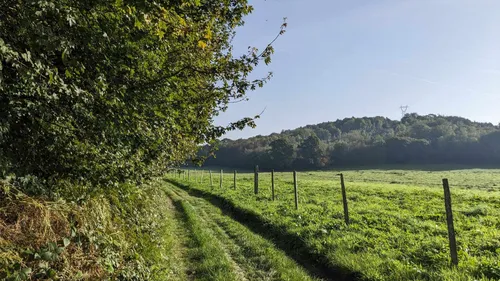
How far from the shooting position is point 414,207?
48.1 feet

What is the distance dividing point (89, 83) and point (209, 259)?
18.1 ft

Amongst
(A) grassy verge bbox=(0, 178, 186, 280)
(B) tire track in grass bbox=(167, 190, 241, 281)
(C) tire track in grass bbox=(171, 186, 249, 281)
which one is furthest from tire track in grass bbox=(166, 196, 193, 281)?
(C) tire track in grass bbox=(171, 186, 249, 281)

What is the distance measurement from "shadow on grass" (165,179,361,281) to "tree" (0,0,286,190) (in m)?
4.96

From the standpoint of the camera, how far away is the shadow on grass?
284 inches

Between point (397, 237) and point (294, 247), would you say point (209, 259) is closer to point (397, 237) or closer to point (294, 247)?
point (294, 247)

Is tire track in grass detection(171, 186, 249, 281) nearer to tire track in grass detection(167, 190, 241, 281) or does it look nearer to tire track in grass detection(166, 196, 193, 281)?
tire track in grass detection(167, 190, 241, 281)

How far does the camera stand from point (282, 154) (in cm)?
10356

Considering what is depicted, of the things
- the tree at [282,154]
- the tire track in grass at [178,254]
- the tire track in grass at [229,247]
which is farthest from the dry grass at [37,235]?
the tree at [282,154]

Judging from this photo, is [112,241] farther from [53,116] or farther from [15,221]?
[53,116]

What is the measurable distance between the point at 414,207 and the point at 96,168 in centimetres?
1463

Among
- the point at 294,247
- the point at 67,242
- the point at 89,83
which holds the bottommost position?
the point at 294,247

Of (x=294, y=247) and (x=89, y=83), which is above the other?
(x=89, y=83)

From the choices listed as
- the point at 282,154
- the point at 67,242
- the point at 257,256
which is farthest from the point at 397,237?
the point at 282,154

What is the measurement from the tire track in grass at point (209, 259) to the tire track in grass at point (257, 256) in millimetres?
381
